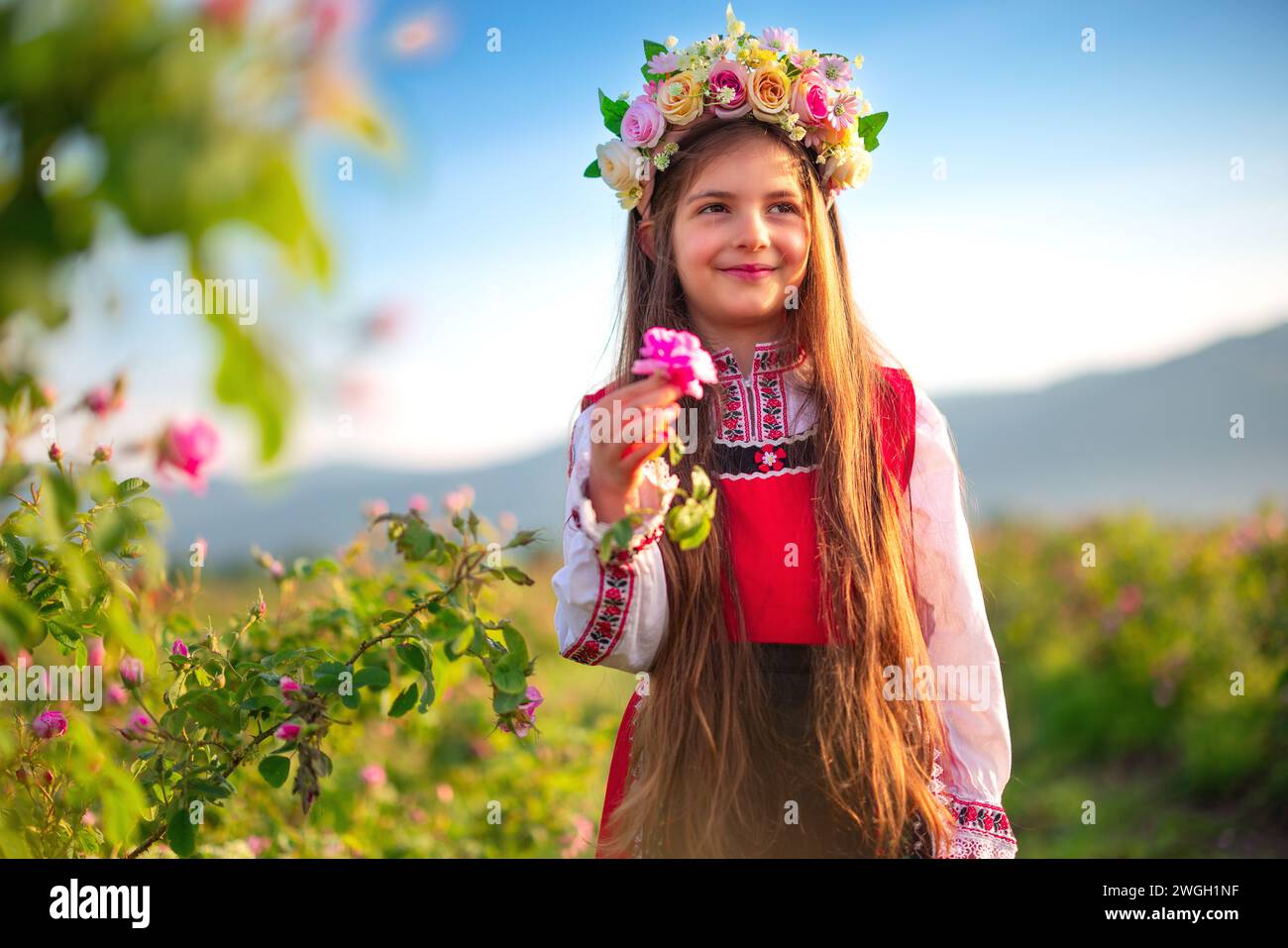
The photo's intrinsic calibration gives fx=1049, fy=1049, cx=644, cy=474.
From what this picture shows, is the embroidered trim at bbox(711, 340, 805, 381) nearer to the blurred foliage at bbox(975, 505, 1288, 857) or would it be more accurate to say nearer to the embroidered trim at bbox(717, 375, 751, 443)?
the embroidered trim at bbox(717, 375, 751, 443)

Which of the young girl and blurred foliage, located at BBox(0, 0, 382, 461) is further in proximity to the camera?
the young girl

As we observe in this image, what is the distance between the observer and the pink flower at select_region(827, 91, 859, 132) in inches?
80.4

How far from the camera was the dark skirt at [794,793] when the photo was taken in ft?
5.79

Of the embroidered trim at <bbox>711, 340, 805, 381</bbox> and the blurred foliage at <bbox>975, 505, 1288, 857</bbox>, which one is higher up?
the embroidered trim at <bbox>711, 340, 805, 381</bbox>

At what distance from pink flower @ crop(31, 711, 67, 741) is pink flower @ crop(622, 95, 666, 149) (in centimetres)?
150

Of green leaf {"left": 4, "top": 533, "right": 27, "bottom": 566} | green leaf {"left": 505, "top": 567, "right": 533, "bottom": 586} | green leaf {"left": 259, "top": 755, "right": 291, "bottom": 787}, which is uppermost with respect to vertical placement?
green leaf {"left": 4, "top": 533, "right": 27, "bottom": 566}

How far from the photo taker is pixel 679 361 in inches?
58.6

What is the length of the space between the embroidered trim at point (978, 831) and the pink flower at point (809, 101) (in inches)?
49.7

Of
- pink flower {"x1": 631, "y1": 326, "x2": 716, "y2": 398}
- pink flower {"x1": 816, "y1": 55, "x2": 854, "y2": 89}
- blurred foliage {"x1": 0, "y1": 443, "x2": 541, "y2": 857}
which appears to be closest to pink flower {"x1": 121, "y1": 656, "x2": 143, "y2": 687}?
blurred foliage {"x1": 0, "y1": 443, "x2": 541, "y2": 857}

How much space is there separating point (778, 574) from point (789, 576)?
19 millimetres

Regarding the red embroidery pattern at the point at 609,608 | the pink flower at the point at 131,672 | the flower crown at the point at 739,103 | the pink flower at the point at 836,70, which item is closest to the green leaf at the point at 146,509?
the pink flower at the point at 131,672

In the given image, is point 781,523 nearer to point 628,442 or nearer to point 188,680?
point 628,442
